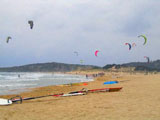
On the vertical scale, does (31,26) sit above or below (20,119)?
above

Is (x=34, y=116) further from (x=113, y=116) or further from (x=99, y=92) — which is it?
(x=99, y=92)

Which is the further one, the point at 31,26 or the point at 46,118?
the point at 31,26

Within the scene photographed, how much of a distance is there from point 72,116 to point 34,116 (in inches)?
40.9

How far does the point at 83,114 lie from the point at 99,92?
491 cm

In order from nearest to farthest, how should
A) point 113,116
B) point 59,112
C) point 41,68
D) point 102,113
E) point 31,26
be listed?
point 113,116, point 102,113, point 59,112, point 31,26, point 41,68

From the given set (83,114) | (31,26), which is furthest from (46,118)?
(31,26)

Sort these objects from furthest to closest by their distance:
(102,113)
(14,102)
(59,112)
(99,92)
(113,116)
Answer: (99,92) → (14,102) → (59,112) → (102,113) → (113,116)

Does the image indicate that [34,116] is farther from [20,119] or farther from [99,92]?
[99,92]

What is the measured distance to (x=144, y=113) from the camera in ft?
15.9

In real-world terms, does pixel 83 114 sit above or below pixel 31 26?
below

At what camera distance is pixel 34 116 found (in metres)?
5.21

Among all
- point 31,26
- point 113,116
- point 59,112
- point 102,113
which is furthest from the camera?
point 31,26

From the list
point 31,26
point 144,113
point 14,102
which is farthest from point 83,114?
point 31,26

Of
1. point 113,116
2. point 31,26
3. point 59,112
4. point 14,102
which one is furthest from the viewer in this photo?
point 31,26
